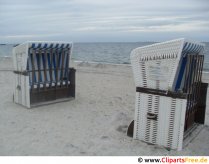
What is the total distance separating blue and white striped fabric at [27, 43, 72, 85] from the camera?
7.25 metres

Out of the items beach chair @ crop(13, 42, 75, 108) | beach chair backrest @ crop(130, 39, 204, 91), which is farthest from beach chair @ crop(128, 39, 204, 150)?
beach chair @ crop(13, 42, 75, 108)

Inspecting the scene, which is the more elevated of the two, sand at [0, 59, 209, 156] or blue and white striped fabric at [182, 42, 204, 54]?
blue and white striped fabric at [182, 42, 204, 54]

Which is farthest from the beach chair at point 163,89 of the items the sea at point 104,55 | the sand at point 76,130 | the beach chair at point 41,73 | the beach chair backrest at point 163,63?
the sea at point 104,55

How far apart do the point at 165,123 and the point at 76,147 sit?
162cm

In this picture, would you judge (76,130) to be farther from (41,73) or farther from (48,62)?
(48,62)

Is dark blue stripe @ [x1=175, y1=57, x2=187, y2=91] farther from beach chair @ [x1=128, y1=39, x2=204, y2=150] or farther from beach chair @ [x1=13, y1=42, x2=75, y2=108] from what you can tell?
beach chair @ [x1=13, y1=42, x2=75, y2=108]

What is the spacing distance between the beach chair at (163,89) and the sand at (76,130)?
0.24m

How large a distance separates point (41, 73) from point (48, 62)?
368 millimetres

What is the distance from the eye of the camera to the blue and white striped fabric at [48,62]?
23.8 ft

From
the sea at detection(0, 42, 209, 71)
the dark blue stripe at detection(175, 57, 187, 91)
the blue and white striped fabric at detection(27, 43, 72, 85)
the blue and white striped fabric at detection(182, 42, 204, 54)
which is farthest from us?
the sea at detection(0, 42, 209, 71)

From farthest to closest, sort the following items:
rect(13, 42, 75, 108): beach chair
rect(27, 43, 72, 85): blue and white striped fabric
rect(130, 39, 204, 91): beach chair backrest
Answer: rect(27, 43, 72, 85): blue and white striped fabric < rect(13, 42, 75, 108): beach chair < rect(130, 39, 204, 91): beach chair backrest

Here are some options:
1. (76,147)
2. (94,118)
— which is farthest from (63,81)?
(76,147)

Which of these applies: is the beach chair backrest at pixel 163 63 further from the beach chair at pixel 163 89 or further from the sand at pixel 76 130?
the sand at pixel 76 130

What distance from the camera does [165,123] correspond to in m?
4.73
